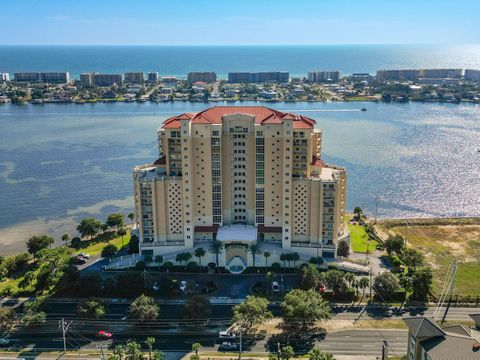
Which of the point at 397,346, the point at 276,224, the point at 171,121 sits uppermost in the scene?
the point at 171,121

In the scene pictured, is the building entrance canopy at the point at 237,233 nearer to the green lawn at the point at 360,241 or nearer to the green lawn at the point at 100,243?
the green lawn at the point at 360,241

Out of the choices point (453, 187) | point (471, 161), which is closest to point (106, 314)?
point (453, 187)

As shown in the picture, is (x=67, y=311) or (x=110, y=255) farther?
(x=110, y=255)

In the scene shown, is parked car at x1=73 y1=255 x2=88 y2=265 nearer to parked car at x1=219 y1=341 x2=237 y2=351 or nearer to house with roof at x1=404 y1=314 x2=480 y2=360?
parked car at x1=219 y1=341 x2=237 y2=351

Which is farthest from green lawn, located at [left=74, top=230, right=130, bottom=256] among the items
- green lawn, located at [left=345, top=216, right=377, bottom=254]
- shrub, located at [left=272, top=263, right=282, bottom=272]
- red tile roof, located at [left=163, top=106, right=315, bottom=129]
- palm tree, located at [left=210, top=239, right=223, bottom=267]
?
green lawn, located at [left=345, top=216, right=377, bottom=254]

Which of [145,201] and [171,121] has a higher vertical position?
[171,121]

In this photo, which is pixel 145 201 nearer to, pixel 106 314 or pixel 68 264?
pixel 68 264
